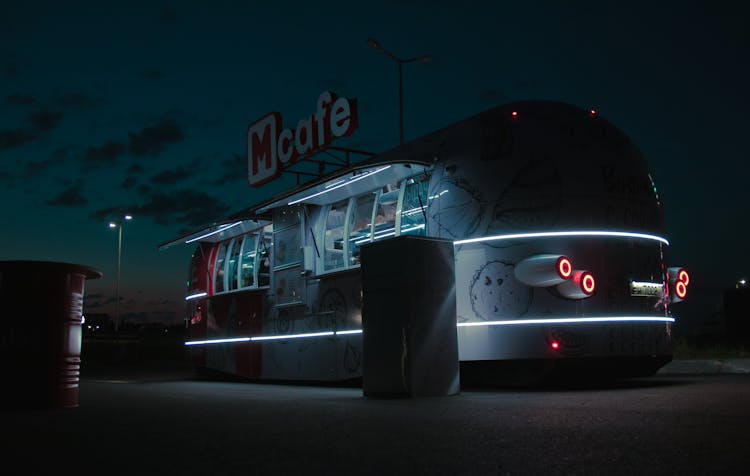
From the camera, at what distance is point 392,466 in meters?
5.02

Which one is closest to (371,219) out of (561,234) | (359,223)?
(359,223)

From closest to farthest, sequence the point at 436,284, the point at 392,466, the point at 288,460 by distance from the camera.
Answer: the point at 392,466
the point at 288,460
the point at 436,284

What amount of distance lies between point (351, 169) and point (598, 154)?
4.34 m

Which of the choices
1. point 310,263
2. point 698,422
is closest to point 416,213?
point 310,263

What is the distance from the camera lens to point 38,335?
10492 mm

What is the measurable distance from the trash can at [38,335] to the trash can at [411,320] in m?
4.39

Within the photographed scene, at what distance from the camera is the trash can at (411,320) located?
37.2 ft

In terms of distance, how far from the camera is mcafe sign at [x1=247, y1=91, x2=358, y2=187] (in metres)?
19.3

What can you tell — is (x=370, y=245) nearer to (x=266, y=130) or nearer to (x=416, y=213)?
(x=416, y=213)

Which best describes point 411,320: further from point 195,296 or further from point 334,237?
Result: point 195,296

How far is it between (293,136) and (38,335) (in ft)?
40.1

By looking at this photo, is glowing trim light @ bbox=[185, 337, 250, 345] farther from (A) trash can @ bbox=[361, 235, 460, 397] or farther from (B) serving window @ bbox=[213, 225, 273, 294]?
(A) trash can @ bbox=[361, 235, 460, 397]

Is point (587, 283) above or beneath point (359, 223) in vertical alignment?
beneath

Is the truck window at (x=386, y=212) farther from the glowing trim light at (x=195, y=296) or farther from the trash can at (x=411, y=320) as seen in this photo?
the glowing trim light at (x=195, y=296)
